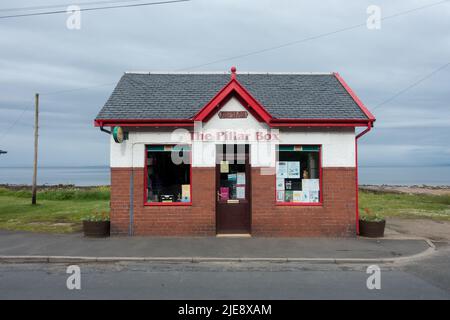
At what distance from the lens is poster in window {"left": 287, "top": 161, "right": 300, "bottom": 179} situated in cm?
1245

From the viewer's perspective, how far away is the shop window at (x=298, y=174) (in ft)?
40.6

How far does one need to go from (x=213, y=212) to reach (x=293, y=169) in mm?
3024

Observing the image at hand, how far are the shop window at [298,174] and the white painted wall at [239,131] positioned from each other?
0.26 meters

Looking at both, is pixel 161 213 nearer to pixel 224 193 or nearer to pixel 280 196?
pixel 224 193

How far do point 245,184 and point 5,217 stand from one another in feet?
38.8

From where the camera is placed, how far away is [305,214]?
12164mm

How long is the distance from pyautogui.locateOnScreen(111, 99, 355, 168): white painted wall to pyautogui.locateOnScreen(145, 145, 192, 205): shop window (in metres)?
0.26

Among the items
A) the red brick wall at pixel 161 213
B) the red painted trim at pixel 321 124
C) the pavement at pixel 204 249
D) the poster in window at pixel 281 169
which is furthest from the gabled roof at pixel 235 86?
the pavement at pixel 204 249

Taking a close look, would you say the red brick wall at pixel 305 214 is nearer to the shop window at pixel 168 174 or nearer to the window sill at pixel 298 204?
the window sill at pixel 298 204

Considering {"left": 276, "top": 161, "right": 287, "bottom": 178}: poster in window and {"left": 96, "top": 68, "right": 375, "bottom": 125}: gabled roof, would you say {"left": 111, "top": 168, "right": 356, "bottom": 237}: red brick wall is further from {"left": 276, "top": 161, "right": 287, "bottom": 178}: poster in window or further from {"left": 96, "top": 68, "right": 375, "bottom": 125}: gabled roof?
{"left": 96, "top": 68, "right": 375, "bottom": 125}: gabled roof

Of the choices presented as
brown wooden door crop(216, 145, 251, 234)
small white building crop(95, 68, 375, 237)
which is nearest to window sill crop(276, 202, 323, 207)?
small white building crop(95, 68, 375, 237)
